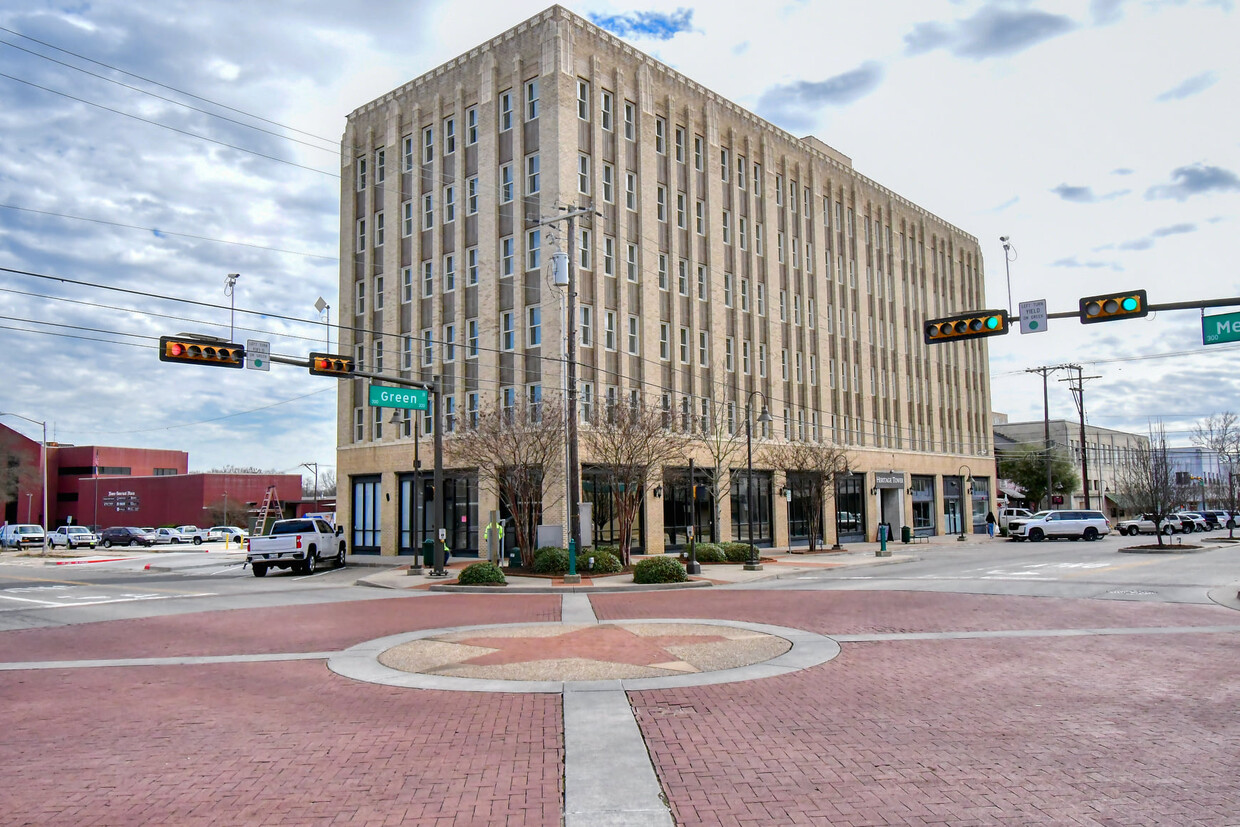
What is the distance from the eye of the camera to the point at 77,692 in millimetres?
10422

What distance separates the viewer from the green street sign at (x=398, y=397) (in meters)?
28.1

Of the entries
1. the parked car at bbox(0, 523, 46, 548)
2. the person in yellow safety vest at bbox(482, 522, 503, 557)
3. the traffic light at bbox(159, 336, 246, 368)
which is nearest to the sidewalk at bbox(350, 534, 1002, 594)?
the person in yellow safety vest at bbox(482, 522, 503, 557)

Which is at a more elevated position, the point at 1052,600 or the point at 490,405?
the point at 490,405

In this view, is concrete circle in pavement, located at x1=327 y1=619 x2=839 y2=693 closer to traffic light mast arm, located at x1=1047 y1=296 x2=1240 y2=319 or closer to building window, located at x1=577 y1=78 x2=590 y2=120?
traffic light mast arm, located at x1=1047 y1=296 x2=1240 y2=319

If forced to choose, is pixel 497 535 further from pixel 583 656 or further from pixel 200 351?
pixel 583 656

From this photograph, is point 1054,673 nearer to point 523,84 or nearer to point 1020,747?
point 1020,747

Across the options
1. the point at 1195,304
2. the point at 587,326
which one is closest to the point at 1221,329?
the point at 1195,304

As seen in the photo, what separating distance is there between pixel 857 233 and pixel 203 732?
167 feet

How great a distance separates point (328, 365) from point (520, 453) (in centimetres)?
761

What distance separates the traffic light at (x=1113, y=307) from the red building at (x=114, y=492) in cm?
8269

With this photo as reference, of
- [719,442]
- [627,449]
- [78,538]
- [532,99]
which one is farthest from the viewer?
[78,538]

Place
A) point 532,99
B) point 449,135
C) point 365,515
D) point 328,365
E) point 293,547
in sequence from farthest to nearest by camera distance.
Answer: point 365,515 → point 449,135 → point 532,99 → point 293,547 → point 328,365

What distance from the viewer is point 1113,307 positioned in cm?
1778

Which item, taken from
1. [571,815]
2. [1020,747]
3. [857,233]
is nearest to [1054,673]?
[1020,747]
